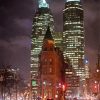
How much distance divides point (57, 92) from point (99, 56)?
31.1 meters

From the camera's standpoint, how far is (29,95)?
160 metres

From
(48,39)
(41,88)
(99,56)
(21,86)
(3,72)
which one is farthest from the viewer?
(21,86)

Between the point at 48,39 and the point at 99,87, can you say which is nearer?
the point at 99,87

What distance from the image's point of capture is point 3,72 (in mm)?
129125

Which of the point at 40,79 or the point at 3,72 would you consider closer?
the point at 3,72

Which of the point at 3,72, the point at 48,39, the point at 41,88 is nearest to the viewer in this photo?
the point at 3,72

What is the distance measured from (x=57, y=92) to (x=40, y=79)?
24.3ft

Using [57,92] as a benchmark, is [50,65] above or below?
above

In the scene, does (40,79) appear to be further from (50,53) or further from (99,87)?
(99,87)

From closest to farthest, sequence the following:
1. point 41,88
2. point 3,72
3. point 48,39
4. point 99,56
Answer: point 99,56
point 3,72
point 41,88
point 48,39

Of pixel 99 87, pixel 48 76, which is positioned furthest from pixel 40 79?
pixel 99 87

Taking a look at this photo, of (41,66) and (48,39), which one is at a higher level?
(48,39)

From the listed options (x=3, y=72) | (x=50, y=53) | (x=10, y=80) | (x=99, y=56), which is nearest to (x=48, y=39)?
(x=50, y=53)

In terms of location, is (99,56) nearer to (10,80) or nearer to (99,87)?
(99,87)
